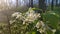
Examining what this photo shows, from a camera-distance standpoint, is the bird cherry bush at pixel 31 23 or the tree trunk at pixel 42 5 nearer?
the bird cherry bush at pixel 31 23

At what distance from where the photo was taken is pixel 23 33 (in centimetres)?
154

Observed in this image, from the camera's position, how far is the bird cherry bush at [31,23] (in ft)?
4.40

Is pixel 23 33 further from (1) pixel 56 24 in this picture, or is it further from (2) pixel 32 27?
(1) pixel 56 24

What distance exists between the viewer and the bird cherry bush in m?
1.34

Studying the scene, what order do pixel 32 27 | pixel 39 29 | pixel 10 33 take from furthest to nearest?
pixel 10 33 → pixel 32 27 → pixel 39 29

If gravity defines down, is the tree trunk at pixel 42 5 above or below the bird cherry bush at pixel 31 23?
above

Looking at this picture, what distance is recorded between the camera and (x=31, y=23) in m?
1.44

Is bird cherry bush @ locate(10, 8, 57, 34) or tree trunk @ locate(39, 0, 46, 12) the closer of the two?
bird cherry bush @ locate(10, 8, 57, 34)

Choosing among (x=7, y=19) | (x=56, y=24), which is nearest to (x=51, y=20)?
(x=56, y=24)

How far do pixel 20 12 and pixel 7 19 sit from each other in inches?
5.3

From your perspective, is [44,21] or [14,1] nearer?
[44,21]

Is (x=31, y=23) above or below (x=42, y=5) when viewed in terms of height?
below

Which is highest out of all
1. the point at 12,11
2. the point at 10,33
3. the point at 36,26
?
the point at 12,11

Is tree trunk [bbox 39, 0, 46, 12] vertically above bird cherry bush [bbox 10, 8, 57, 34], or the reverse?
tree trunk [bbox 39, 0, 46, 12]
